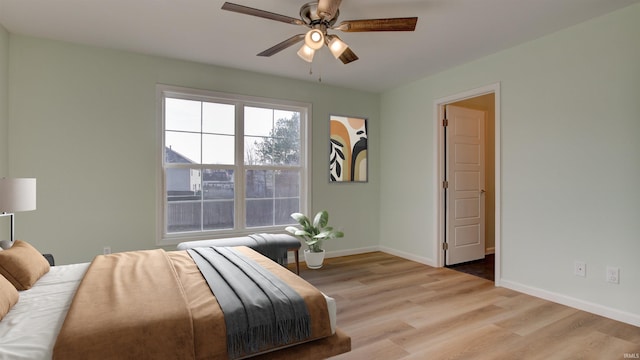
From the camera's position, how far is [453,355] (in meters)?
2.16

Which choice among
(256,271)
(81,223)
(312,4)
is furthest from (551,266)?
(81,223)

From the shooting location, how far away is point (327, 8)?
219 centimetres

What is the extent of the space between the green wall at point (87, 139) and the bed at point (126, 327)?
165 cm

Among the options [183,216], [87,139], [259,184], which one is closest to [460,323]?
[259,184]

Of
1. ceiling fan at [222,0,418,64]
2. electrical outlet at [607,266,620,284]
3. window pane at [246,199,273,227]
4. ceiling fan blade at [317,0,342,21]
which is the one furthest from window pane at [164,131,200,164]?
electrical outlet at [607,266,620,284]

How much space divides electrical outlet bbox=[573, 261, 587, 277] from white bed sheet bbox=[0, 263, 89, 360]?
12.3 ft

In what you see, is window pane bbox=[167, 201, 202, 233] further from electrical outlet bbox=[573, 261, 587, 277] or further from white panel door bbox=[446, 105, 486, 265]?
electrical outlet bbox=[573, 261, 587, 277]

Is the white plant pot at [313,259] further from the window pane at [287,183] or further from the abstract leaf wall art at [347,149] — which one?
the abstract leaf wall art at [347,149]

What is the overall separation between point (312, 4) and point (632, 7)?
2523 mm

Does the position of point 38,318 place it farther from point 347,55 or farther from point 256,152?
point 256,152

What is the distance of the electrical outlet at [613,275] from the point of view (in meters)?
2.69

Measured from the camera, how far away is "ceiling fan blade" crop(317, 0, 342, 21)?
2143 mm

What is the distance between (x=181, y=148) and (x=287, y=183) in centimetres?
143

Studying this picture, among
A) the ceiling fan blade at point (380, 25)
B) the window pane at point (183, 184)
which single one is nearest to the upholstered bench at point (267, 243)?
the window pane at point (183, 184)
